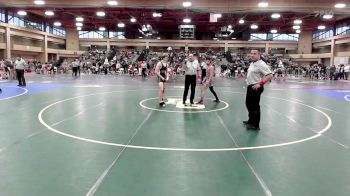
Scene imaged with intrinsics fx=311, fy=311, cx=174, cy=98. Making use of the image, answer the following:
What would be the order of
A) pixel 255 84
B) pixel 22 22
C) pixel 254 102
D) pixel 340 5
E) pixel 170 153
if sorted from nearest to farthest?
1. pixel 170 153
2. pixel 255 84
3. pixel 254 102
4. pixel 340 5
5. pixel 22 22

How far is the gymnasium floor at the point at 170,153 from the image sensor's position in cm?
378

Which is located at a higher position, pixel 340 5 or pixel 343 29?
pixel 343 29

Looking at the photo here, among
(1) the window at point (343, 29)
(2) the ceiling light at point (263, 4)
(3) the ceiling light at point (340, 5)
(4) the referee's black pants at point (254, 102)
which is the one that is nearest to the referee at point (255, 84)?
(4) the referee's black pants at point (254, 102)

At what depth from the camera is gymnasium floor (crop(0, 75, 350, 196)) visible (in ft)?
12.4

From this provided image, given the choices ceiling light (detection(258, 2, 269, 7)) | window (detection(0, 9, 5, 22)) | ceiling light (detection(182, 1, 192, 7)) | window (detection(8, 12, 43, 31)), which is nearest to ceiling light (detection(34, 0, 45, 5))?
ceiling light (detection(182, 1, 192, 7))

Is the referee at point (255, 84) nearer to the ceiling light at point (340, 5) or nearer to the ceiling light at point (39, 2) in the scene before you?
the ceiling light at point (340, 5)

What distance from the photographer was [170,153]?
5117mm

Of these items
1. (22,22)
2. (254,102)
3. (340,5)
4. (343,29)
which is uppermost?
(22,22)

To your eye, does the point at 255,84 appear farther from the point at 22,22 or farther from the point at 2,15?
the point at 22,22

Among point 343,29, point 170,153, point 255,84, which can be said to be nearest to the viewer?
point 170,153

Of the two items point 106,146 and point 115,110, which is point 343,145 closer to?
point 106,146

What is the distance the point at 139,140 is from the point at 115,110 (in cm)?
364

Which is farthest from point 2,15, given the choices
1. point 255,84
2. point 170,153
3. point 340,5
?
point 170,153

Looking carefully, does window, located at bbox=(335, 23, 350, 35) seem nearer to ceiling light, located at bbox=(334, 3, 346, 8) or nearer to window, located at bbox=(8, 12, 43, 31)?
ceiling light, located at bbox=(334, 3, 346, 8)
